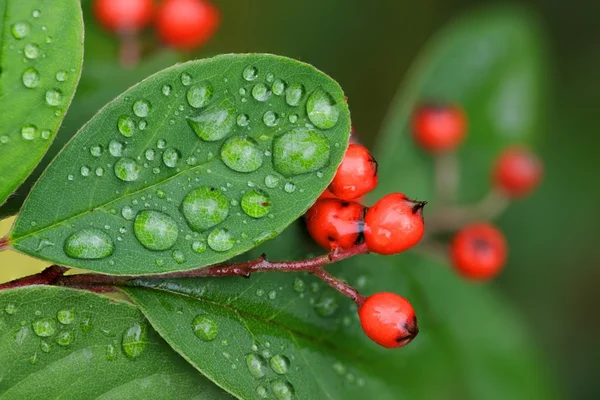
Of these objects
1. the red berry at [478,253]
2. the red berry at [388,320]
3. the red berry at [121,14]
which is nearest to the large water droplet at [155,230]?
the red berry at [388,320]

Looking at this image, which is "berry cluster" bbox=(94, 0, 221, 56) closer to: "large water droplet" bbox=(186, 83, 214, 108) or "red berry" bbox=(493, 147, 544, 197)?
"large water droplet" bbox=(186, 83, 214, 108)

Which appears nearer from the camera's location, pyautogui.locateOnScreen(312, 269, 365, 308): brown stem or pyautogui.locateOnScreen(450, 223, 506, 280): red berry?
pyautogui.locateOnScreen(312, 269, 365, 308): brown stem

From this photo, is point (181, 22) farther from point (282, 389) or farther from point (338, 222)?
point (282, 389)

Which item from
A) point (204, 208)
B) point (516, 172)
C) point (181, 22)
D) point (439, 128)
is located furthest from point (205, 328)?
point (516, 172)

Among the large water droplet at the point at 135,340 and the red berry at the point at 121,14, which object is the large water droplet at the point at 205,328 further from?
the red berry at the point at 121,14

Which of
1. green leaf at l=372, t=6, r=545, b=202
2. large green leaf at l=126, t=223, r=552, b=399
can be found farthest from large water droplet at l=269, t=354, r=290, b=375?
green leaf at l=372, t=6, r=545, b=202

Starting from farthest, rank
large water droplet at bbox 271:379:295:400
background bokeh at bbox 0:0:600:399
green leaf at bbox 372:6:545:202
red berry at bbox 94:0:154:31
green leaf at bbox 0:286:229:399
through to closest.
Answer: background bokeh at bbox 0:0:600:399 → green leaf at bbox 372:6:545:202 → red berry at bbox 94:0:154:31 → large water droplet at bbox 271:379:295:400 → green leaf at bbox 0:286:229:399

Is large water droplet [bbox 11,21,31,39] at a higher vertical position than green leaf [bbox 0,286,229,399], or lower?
higher

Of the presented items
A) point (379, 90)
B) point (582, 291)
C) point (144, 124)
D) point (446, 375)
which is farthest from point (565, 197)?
point (144, 124)
